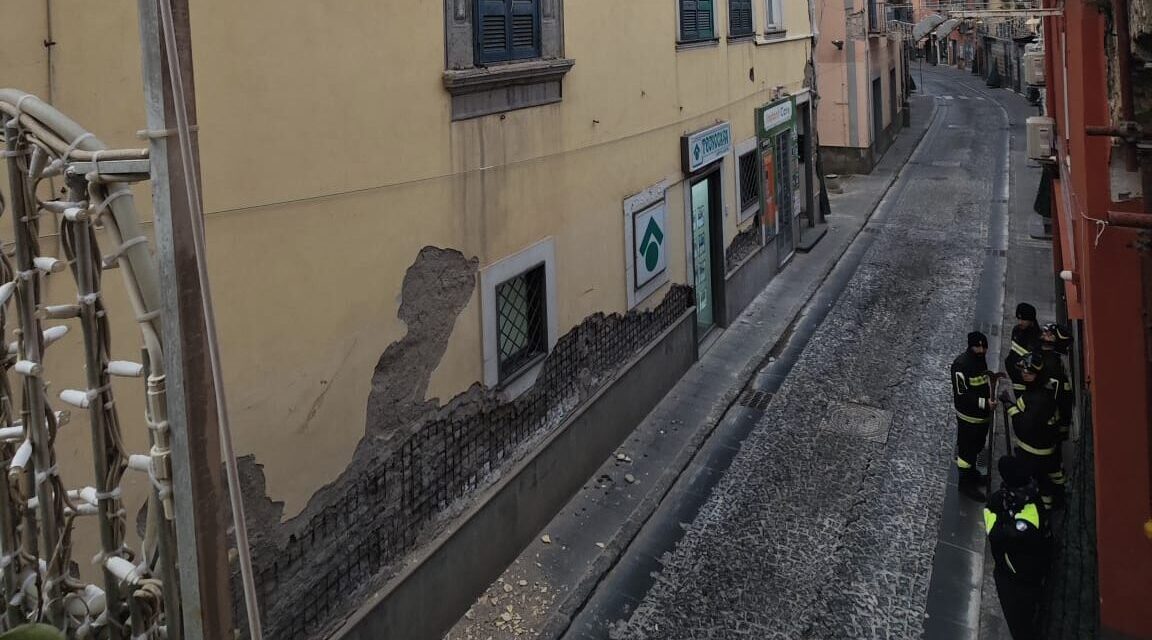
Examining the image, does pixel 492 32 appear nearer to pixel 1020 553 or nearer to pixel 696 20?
pixel 696 20

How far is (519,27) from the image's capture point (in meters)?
7.12

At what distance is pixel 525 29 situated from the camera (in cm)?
721

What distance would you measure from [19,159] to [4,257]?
42 centimetres

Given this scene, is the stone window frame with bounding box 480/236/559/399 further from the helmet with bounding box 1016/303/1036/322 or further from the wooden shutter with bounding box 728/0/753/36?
the wooden shutter with bounding box 728/0/753/36

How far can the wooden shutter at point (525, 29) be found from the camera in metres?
7.05

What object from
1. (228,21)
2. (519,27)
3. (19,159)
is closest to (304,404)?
(228,21)

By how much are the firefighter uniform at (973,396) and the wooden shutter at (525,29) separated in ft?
15.5

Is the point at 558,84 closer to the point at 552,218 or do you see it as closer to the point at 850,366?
the point at 552,218

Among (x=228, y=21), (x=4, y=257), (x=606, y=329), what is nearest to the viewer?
(x=4, y=257)

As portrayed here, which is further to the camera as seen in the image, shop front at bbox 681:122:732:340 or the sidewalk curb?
shop front at bbox 681:122:732:340

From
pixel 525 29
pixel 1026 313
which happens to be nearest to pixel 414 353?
pixel 525 29

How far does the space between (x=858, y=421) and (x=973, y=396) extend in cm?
184

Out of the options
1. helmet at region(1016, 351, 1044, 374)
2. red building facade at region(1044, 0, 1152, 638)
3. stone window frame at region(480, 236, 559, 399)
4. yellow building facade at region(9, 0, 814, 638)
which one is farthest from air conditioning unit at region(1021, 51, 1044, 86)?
stone window frame at region(480, 236, 559, 399)

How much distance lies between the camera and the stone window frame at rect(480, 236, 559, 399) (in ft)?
22.1
